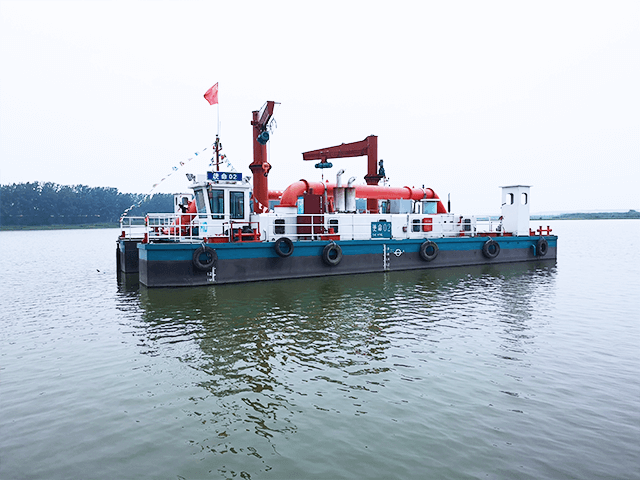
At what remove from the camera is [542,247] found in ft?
92.7

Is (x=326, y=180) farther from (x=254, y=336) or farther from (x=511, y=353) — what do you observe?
→ (x=511, y=353)

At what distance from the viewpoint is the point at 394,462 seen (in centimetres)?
537

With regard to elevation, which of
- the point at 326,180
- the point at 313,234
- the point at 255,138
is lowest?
the point at 313,234

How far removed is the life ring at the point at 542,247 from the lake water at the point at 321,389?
506 inches

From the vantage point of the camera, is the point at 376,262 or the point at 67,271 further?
the point at 67,271

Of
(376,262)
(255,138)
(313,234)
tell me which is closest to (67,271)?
(255,138)

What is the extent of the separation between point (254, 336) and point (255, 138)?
15.7m

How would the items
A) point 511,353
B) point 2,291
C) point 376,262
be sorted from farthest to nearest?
point 376,262
point 2,291
point 511,353

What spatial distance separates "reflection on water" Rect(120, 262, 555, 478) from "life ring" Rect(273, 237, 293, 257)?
126cm

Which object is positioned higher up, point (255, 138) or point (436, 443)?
point (255, 138)

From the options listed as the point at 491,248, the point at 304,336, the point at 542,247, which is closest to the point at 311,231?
the point at 304,336

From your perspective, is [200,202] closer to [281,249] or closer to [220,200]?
[220,200]

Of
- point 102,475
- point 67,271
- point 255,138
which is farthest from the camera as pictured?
point 67,271

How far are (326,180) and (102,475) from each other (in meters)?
19.9
